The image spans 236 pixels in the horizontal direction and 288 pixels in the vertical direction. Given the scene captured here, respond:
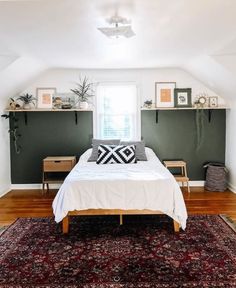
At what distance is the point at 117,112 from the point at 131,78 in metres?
0.68

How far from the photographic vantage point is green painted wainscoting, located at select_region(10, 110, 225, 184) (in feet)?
18.5

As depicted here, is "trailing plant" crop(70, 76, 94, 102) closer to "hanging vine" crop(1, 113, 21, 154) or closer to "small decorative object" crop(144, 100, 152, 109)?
"small decorative object" crop(144, 100, 152, 109)

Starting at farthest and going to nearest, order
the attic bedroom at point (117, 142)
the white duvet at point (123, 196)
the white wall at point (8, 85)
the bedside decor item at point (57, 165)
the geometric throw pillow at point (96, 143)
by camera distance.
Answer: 1. the bedside decor item at point (57, 165)
2. the geometric throw pillow at point (96, 143)
3. the white wall at point (8, 85)
4. the white duvet at point (123, 196)
5. the attic bedroom at point (117, 142)

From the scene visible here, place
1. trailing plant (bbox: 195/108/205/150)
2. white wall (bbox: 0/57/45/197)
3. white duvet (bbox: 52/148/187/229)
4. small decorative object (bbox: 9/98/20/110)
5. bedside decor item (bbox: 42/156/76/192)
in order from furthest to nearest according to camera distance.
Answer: trailing plant (bbox: 195/108/205/150) < small decorative object (bbox: 9/98/20/110) < bedside decor item (bbox: 42/156/76/192) < white wall (bbox: 0/57/45/197) < white duvet (bbox: 52/148/187/229)

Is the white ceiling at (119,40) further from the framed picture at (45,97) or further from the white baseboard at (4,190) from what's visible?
the white baseboard at (4,190)

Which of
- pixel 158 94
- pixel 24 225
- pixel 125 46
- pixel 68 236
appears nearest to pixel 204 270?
pixel 68 236

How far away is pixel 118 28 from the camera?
274 centimetres

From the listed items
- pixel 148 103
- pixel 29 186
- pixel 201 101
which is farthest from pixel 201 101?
pixel 29 186

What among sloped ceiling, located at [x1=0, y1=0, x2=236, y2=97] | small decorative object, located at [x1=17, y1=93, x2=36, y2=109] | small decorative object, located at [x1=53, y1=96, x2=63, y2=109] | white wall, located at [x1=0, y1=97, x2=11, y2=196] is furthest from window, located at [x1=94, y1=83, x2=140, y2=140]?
white wall, located at [x1=0, y1=97, x2=11, y2=196]

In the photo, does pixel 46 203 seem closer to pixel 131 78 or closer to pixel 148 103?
pixel 148 103

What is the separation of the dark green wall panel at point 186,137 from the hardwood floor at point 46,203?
1.98 ft

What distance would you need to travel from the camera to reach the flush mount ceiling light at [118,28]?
2.74 metres

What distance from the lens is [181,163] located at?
5336mm

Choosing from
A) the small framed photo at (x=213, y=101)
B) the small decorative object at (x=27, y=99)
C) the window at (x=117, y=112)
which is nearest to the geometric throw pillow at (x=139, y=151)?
the window at (x=117, y=112)
